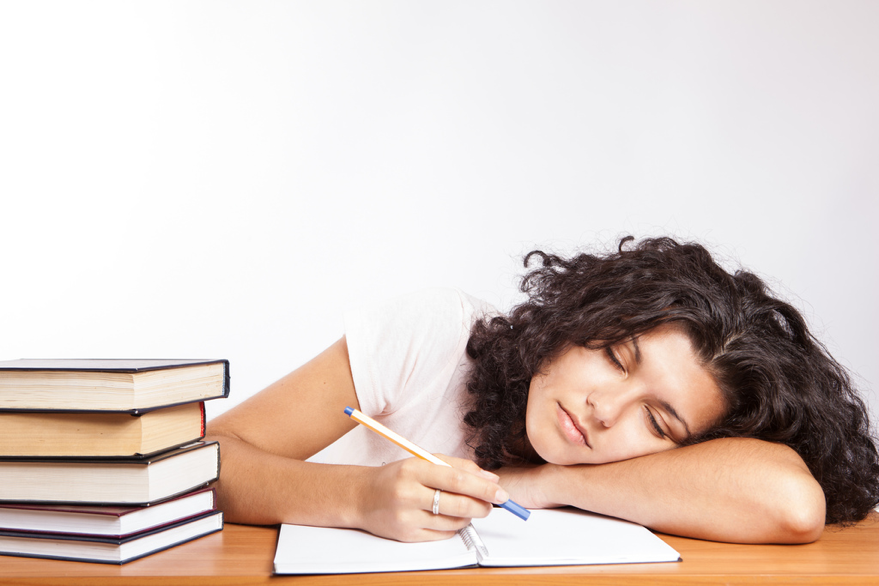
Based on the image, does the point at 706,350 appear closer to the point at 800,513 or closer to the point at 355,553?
the point at 800,513

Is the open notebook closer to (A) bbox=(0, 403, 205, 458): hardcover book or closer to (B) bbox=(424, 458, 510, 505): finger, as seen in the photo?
(B) bbox=(424, 458, 510, 505): finger

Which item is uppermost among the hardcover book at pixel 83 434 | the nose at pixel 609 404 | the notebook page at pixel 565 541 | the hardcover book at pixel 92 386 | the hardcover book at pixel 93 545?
the hardcover book at pixel 92 386

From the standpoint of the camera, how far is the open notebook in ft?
2.78

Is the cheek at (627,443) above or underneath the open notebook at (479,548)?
above

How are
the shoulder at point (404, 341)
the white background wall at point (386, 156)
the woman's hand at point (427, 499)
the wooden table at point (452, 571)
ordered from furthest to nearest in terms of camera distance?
the white background wall at point (386, 156) → the shoulder at point (404, 341) → the woman's hand at point (427, 499) → the wooden table at point (452, 571)

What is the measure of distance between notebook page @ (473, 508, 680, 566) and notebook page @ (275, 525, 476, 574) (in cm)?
5

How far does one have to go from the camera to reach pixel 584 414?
4.04ft

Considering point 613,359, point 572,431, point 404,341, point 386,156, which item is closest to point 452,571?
point 572,431

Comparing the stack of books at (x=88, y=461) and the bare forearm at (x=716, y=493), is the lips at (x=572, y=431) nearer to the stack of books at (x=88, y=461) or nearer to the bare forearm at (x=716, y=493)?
the bare forearm at (x=716, y=493)

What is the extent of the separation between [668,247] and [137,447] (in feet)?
3.70

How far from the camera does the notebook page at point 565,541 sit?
88 cm

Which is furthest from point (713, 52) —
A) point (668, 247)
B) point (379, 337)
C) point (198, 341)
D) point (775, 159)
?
point (198, 341)

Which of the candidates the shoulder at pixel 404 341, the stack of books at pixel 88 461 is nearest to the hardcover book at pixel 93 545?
the stack of books at pixel 88 461

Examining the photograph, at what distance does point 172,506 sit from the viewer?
3.05ft
